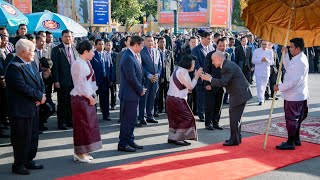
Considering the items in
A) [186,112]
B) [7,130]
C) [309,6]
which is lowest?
[7,130]

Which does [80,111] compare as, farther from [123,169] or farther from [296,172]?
[296,172]

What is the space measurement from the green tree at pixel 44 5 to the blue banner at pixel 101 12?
19.8 meters

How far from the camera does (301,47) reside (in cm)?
667

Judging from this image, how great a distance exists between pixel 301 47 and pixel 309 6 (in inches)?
34.8

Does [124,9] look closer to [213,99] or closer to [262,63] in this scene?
[262,63]

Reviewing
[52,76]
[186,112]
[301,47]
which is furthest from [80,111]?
[301,47]

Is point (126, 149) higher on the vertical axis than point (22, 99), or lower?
lower

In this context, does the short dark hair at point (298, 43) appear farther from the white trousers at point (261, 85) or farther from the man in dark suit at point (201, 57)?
the white trousers at point (261, 85)

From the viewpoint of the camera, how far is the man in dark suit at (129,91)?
665cm

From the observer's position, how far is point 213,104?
8.39 metres

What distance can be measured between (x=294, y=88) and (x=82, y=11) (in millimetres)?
11044

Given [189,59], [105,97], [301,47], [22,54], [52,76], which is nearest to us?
[22,54]

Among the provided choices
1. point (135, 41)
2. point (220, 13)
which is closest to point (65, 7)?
point (220, 13)

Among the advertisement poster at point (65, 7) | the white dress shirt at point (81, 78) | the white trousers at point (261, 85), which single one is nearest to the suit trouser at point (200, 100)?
the white trousers at point (261, 85)
